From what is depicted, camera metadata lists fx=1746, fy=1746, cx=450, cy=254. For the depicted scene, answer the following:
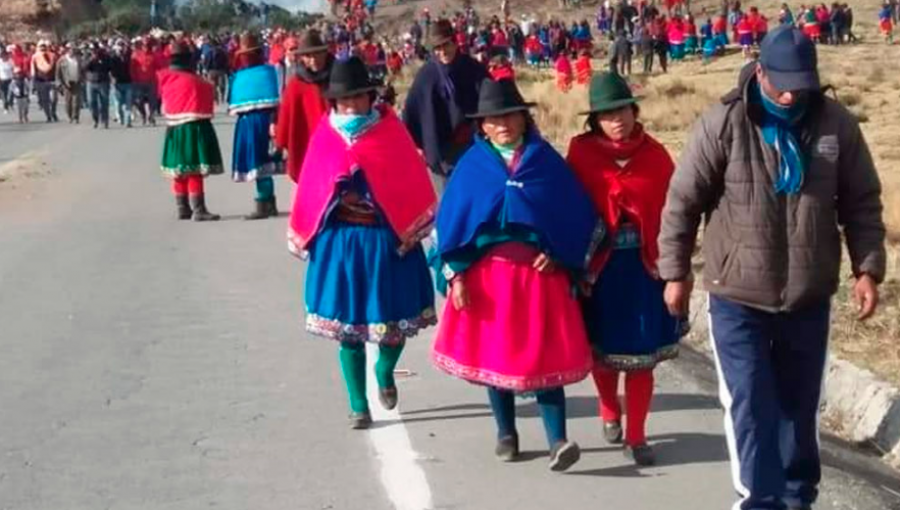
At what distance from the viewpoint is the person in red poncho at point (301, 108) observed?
1245 cm

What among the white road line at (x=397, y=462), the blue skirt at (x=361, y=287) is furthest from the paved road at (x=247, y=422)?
the blue skirt at (x=361, y=287)

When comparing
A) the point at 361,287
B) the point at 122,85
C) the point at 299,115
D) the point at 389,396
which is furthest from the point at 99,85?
the point at 361,287

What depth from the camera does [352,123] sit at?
8.57 m

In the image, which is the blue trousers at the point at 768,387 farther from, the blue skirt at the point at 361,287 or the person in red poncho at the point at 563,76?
the person in red poncho at the point at 563,76

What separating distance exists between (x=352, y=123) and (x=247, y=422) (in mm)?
1628

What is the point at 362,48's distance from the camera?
46.4 metres

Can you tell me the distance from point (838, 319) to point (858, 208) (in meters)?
5.14

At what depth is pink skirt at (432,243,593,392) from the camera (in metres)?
7.53

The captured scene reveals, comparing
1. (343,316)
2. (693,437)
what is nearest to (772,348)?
(693,437)

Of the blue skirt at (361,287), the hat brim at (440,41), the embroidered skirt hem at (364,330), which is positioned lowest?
the embroidered skirt hem at (364,330)

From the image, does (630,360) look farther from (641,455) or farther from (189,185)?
(189,185)

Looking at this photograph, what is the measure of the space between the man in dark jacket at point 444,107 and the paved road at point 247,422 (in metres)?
1.24

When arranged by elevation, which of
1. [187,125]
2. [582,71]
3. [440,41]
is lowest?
[582,71]

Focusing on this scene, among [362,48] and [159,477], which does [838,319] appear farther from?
[362,48]
